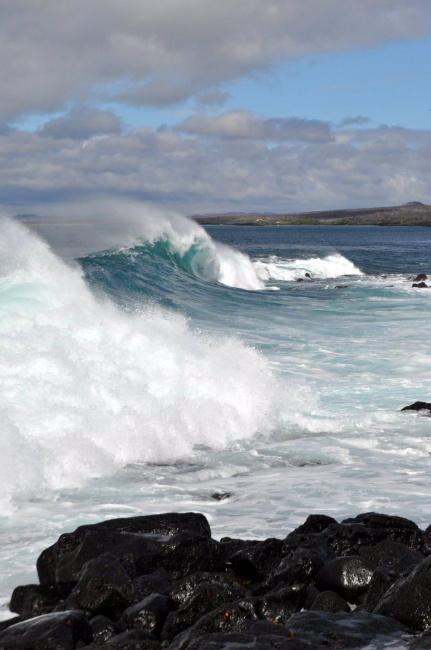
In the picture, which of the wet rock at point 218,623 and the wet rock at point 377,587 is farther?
the wet rock at point 377,587

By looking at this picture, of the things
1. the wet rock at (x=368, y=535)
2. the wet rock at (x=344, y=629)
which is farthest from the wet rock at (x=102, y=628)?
the wet rock at (x=368, y=535)

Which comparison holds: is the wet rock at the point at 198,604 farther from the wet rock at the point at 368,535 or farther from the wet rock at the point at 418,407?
the wet rock at the point at 418,407

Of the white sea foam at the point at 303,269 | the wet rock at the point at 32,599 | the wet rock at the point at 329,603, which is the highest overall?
the white sea foam at the point at 303,269

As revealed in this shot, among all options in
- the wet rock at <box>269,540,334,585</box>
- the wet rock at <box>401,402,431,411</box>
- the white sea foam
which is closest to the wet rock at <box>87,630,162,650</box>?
the wet rock at <box>269,540,334,585</box>

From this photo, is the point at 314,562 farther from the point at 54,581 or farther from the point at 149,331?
the point at 149,331

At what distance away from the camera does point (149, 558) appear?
5043 millimetres

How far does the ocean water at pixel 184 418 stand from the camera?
6914 millimetres

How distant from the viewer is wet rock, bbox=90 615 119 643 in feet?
13.5

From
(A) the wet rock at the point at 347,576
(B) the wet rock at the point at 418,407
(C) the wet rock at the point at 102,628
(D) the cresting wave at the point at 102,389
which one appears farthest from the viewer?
(B) the wet rock at the point at 418,407

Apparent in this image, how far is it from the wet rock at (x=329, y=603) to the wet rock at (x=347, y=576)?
9.4 inches

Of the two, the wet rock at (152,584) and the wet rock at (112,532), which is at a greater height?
the wet rock at (112,532)

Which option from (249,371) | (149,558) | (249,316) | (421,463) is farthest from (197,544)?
(249,316)

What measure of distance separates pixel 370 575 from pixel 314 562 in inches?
15.2

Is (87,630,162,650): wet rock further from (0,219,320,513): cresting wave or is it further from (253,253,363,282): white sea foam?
(253,253,363,282): white sea foam
